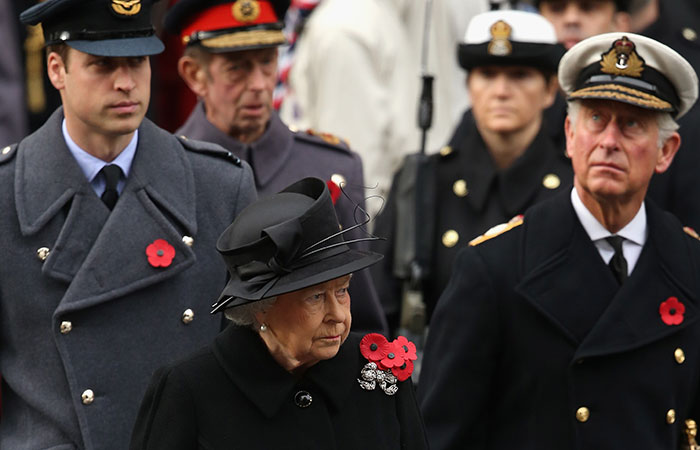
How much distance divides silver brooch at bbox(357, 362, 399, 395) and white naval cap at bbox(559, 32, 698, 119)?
1.45 meters

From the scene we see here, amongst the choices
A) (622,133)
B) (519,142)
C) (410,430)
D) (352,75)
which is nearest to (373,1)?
(352,75)

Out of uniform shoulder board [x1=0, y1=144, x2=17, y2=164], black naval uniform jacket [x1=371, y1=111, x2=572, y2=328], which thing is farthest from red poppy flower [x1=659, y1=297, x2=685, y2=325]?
uniform shoulder board [x1=0, y1=144, x2=17, y2=164]

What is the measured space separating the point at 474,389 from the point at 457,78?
511 centimetres

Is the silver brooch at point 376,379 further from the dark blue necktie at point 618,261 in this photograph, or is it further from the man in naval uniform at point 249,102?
the man in naval uniform at point 249,102

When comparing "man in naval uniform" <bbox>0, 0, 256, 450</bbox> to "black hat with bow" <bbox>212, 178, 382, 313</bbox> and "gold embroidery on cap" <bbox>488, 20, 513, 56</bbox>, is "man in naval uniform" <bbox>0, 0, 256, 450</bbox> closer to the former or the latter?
"black hat with bow" <bbox>212, 178, 382, 313</bbox>

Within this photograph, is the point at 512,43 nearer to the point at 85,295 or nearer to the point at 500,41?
the point at 500,41

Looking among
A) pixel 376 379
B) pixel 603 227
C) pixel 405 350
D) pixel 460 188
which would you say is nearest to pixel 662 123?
pixel 603 227

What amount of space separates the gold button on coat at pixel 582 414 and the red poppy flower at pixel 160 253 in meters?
1.46

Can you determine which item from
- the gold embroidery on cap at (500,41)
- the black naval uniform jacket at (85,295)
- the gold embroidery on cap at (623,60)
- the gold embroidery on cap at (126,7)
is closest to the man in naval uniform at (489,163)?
the gold embroidery on cap at (500,41)

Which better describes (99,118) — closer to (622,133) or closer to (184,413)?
(184,413)

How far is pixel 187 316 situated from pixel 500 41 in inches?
103

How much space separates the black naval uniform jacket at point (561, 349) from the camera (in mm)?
5406

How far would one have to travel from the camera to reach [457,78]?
10375 millimetres

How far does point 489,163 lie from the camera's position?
7277 millimetres
